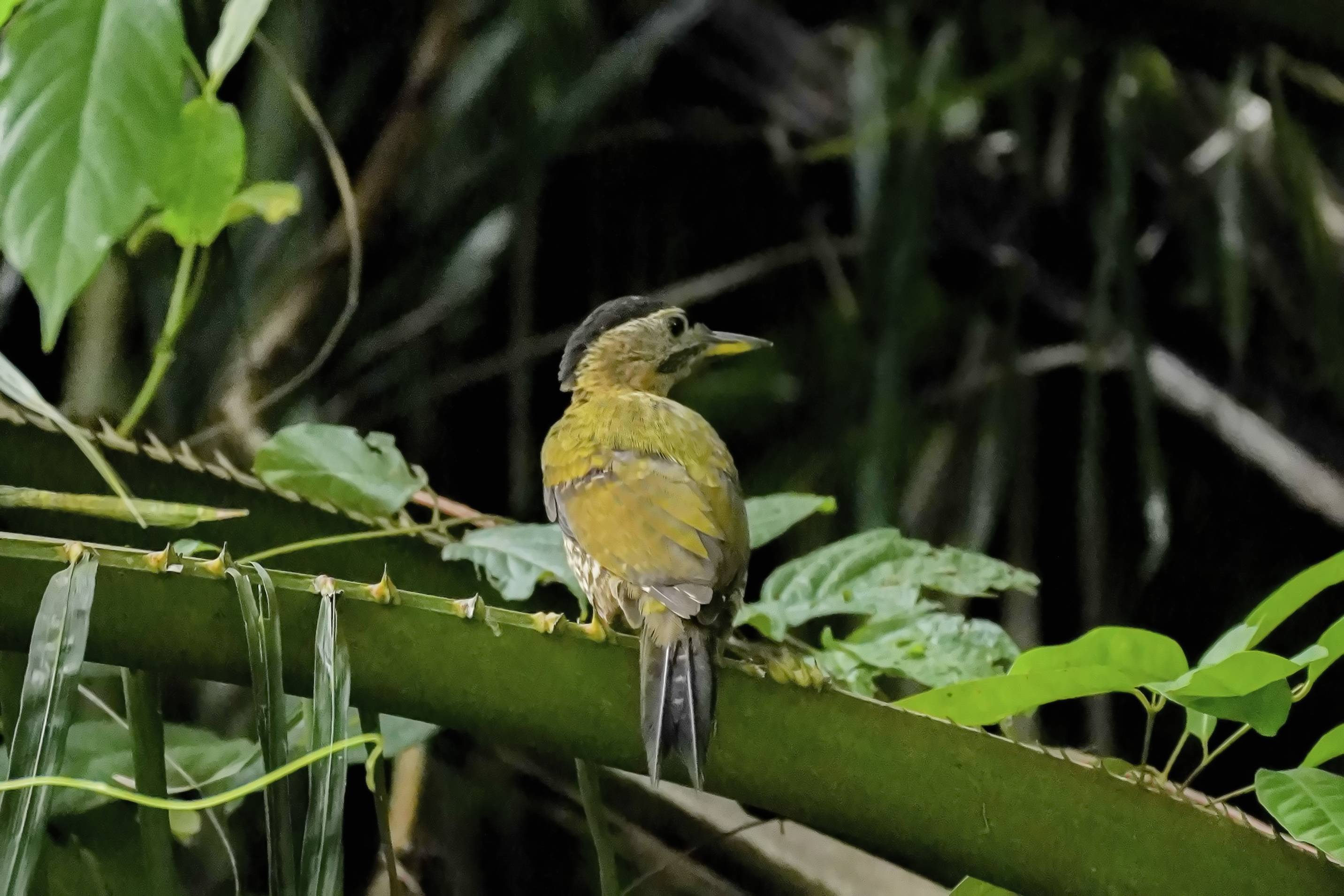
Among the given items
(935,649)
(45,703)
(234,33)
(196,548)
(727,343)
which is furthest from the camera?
(727,343)

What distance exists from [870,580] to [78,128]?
75 cm

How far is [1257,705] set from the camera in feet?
2.39

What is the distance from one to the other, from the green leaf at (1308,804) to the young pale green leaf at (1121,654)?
0.09 metres

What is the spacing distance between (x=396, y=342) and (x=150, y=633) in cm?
120

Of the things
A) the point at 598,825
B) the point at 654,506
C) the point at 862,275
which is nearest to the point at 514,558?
the point at 654,506

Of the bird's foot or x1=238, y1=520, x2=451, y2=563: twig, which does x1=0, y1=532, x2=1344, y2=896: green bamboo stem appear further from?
x1=238, y1=520, x2=451, y2=563: twig

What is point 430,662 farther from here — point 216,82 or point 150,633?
point 216,82

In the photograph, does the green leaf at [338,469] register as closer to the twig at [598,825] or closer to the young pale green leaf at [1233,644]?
the twig at [598,825]

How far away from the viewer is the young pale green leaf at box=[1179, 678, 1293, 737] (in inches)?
28.5

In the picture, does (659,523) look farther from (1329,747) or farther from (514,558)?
(1329,747)

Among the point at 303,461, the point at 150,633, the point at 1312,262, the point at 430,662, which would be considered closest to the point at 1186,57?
the point at 1312,262

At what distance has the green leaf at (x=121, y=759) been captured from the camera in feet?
3.14

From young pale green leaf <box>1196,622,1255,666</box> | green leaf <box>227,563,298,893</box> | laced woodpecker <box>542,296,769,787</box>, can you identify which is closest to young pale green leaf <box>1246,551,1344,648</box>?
young pale green leaf <box>1196,622,1255,666</box>

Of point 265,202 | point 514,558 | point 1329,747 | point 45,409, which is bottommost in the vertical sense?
point 1329,747
